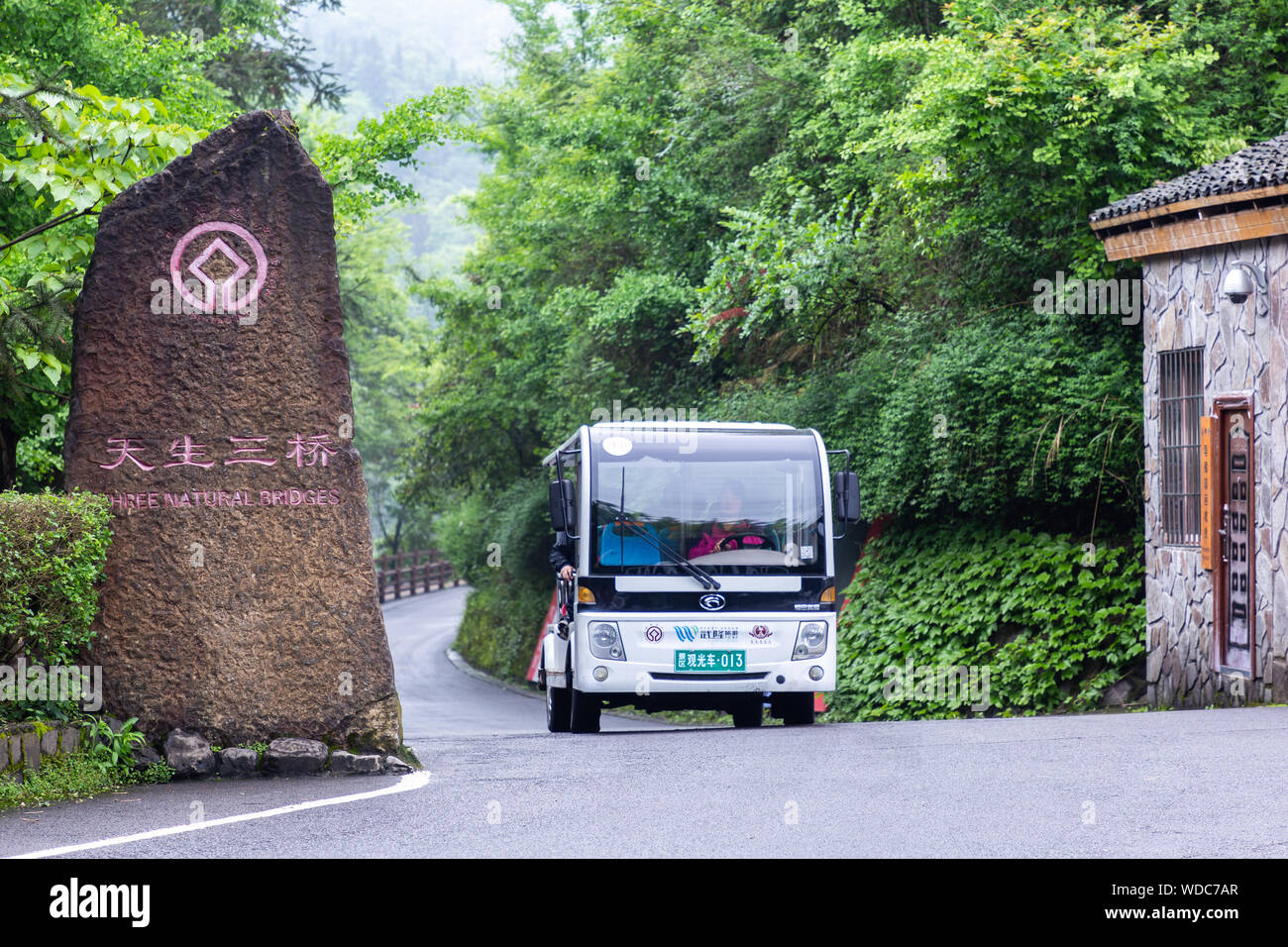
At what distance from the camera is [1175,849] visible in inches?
244

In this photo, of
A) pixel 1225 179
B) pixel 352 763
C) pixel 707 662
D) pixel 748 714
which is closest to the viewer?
pixel 352 763

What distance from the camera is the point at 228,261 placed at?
8984 millimetres

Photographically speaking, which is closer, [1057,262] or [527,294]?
[1057,262]

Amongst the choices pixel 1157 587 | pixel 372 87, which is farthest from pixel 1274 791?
pixel 372 87

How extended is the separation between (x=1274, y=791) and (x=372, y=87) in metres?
176

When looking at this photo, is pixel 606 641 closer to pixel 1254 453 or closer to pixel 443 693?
pixel 1254 453

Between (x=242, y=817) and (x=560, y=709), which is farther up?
(x=242, y=817)

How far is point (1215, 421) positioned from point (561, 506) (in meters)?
6.91

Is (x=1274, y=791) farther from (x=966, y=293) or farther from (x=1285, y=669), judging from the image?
(x=966, y=293)

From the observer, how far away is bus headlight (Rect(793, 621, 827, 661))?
1238cm

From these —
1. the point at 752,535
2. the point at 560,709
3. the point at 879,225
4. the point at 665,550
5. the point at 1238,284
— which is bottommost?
the point at 560,709

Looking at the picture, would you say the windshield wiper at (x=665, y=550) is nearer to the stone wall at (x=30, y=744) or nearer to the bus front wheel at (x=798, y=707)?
the bus front wheel at (x=798, y=707)

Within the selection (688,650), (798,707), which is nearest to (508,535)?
(798,707)

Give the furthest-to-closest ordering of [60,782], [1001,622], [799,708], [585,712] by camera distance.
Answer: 1. [1001,622]
2. [585,712]
3. [799,708]
4. [60,782]
